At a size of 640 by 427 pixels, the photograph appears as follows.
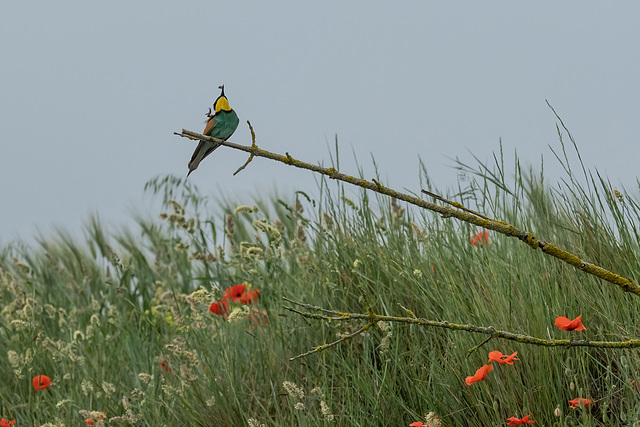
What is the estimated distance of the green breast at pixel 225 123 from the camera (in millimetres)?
2438

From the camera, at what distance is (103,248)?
636cm

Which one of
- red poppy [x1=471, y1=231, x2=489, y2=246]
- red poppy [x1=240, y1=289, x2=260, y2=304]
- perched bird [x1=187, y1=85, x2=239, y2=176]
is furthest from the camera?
red poppy [x1=240, y1=289, x2=260, y2=304]

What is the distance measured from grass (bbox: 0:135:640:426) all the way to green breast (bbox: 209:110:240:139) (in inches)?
33.3

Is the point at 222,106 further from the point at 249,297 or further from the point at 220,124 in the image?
the point at 249,297

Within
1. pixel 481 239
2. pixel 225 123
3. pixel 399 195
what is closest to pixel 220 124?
pixel 225 123

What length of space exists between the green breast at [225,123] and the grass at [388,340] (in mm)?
847

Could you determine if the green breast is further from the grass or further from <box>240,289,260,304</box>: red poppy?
<box>240,289,260,304</box>: red poppy

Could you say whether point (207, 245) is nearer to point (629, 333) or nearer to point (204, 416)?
point (204, 416)

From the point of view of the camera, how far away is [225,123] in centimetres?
244

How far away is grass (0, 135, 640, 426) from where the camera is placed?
2654 mm

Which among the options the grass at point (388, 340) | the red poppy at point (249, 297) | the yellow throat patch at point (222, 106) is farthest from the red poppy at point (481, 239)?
the yellow throat patch at point (222, 106)

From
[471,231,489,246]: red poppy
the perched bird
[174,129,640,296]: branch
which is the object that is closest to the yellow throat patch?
the perched bird

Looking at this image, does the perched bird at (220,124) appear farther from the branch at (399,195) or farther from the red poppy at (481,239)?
the red poppy at (481,239)

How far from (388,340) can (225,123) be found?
110 cm
